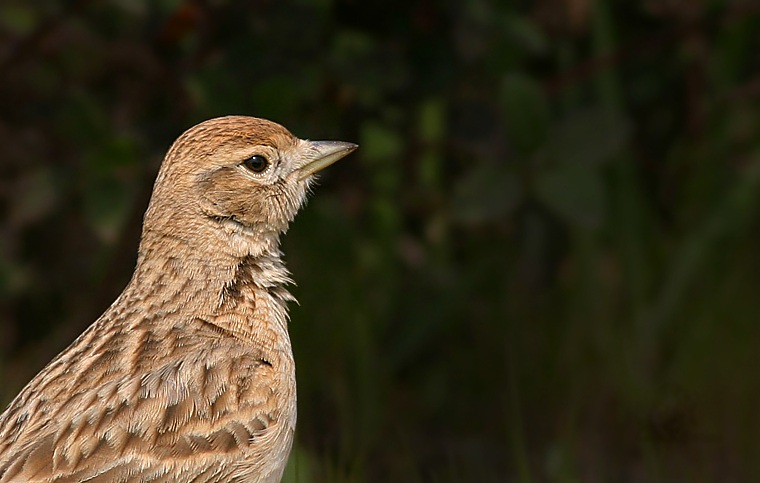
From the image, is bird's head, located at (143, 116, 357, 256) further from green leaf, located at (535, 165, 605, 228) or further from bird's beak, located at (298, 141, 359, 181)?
green leaf, located at (535, 165, 605, 228)

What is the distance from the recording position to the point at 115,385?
4.12m

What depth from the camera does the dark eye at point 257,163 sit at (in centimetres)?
469

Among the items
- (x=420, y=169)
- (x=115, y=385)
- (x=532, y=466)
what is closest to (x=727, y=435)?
(x=532, y=466)

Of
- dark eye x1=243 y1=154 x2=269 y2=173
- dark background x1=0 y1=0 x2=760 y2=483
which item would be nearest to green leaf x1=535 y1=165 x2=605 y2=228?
dark background x1=0 y1=0 x2=760 y2=483

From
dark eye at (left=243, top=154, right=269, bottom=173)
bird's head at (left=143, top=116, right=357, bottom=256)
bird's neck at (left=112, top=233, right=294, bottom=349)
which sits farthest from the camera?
dark eye at (left=243, top=154, right=269, bottom=173)

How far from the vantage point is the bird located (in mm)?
3973

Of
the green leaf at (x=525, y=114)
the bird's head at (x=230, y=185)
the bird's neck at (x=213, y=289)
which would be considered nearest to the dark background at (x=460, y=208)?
the green leaf at (x=525, y=114)

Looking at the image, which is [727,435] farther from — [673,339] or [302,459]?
[302,459]

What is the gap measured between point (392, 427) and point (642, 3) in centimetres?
227

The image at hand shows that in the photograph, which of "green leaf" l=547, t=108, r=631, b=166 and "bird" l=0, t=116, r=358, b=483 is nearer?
"bird" l=0, t=116, r=358, b=483

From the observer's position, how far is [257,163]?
4711 millimetres

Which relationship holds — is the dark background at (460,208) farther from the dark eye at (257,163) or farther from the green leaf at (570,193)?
the dark eye at (257,163)

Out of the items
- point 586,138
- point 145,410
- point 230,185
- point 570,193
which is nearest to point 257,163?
point 230,185

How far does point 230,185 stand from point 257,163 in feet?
0.42
